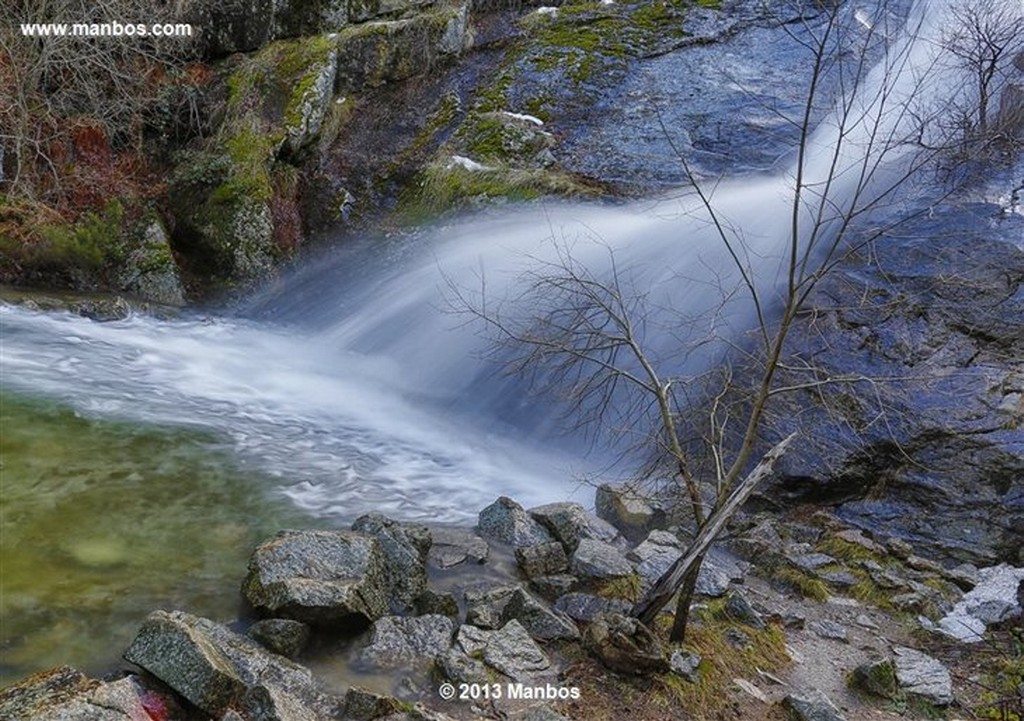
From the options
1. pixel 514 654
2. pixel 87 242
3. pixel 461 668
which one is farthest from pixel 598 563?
pixel 87 242

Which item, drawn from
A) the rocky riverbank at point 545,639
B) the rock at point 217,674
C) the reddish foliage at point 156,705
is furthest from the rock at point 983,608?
the reddish foliage at point 156,705

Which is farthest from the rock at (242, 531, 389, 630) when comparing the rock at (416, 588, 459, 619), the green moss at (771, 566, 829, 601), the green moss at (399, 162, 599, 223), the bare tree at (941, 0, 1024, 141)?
the bare tree at (941, 0, 1024, 141)

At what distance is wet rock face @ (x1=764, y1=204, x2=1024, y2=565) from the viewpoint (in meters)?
5.90

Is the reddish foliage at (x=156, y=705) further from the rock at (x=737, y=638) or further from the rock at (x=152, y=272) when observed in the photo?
the rock at (x=152, y=272)

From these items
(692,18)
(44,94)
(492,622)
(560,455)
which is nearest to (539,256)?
(560,455)

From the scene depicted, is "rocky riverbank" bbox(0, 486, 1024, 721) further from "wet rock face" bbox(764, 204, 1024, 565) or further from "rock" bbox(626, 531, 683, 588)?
"wet rock face" bbox(764, 204, 1024, 565)

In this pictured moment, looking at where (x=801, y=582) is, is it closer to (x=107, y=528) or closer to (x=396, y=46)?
(x=107, y=528)

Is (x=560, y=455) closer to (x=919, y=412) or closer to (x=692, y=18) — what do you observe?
(x=919, y=412)

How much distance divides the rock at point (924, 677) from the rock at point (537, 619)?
1800mm

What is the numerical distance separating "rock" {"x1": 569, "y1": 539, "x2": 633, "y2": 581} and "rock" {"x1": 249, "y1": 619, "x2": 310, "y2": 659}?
162 centimetres

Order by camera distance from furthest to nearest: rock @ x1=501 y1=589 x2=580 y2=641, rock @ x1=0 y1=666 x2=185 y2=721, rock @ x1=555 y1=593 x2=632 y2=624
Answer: rock @ x1=555 y1=593 x2=632 y2=624 → rock @ x1=501 y1=589 x2=580 y2=641 → rock @ x1=0 y1=666 x2=185 y2=721

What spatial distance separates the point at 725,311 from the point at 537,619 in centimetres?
Result: 455

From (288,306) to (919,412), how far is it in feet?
22.2

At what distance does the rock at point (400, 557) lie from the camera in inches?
158
